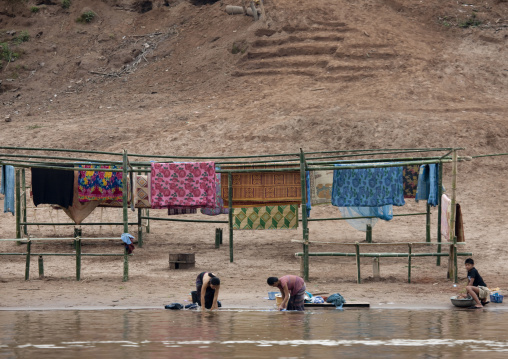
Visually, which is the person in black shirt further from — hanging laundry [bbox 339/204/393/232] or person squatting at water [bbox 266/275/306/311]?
hanging laundry [bbox 339/204/393/232]

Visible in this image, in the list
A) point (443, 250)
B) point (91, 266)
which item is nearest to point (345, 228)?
point (443, 250)

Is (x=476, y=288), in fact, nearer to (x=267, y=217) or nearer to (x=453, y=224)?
(x=453, y=224)

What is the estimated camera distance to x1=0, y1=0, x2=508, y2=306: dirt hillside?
26297 millimetres

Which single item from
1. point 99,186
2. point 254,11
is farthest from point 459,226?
point 254,11

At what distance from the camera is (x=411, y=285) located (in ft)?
53.4

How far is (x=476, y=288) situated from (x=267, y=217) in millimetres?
4957

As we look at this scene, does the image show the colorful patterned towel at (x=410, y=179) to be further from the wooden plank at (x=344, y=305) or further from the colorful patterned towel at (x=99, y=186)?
the colorful patterned towel at (x=99, y=186)

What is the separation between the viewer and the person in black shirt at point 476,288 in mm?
14336

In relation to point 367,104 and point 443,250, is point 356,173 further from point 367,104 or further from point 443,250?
point 367,104

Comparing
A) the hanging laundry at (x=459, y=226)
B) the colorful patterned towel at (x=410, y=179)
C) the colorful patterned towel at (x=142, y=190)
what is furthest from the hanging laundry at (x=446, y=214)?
the colorful patterned towel at (x=142, y=190)

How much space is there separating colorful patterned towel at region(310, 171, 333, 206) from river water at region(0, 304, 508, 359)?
14.7 feet

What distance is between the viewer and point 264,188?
17.8m

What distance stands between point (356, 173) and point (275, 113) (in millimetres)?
13063

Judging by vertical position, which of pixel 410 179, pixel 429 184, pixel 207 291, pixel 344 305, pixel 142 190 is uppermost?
pixel 410 179
